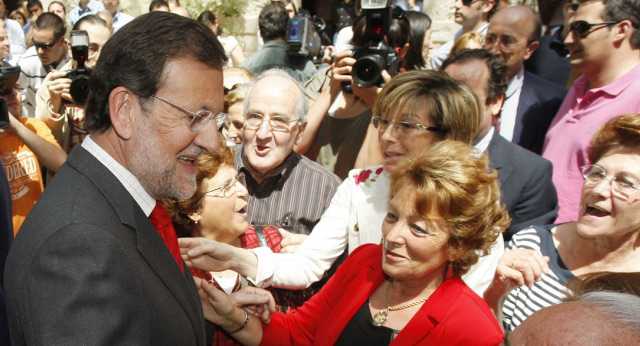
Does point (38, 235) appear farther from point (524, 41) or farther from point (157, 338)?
point (524, 41)

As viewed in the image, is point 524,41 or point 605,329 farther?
point 524,41

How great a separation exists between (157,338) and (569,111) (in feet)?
9.01

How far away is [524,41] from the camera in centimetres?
386

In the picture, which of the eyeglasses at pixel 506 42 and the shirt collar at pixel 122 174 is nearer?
the shirt collar at pixel 122 174

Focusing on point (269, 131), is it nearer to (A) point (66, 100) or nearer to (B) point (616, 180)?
(B) point (616, 180)

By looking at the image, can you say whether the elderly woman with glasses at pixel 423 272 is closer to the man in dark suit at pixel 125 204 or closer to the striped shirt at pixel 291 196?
the man in dark suit at pixel 125 204

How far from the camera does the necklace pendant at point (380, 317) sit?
1.94 meters

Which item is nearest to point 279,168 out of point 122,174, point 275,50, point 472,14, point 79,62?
point 122,174

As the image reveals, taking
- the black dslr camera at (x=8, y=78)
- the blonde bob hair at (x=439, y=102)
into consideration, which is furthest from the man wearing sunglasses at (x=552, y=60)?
the black dslr camera at (x=8, y=78)

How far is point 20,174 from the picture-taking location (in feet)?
11.3

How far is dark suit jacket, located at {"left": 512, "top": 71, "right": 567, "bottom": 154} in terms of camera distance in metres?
3.61

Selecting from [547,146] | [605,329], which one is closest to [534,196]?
[547,146]

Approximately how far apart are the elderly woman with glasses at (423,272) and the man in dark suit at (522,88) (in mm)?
1834

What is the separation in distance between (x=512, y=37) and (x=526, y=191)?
162 cm
